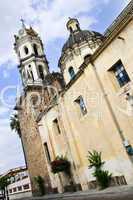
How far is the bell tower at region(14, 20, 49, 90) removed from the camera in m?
35.8

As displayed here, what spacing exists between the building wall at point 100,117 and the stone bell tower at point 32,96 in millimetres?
7852

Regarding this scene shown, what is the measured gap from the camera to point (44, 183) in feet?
91.5

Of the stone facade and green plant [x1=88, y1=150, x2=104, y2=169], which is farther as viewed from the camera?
green plant [x1=88, y1=150, x2=104, y2=169]

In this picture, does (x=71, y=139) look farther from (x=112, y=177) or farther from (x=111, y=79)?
(x=111, y=79)

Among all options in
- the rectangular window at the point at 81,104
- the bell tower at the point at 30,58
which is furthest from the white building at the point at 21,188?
the rectangular window at the point at 81,104

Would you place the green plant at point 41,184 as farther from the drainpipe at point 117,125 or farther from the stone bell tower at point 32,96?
the drainpipe at point 117,125

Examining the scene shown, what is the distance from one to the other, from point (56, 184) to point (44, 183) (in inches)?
145

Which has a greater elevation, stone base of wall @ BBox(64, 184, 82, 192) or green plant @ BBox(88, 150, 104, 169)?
green plant @ BBox(88, 150, 104, 169)

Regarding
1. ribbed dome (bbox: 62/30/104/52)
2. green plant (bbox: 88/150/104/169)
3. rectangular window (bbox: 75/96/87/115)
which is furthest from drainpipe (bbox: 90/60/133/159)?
ribbed dome (bbox: 62/30/104/52)

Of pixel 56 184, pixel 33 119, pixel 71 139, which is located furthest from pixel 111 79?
pixel 33 119

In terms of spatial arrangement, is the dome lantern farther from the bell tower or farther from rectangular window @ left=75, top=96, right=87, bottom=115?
rectangular window @ left=75, top=96, right=87, bottom=115

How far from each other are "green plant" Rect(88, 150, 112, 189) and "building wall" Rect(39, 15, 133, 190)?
340mm

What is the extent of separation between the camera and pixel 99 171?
15961 mm

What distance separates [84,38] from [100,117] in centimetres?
1375
